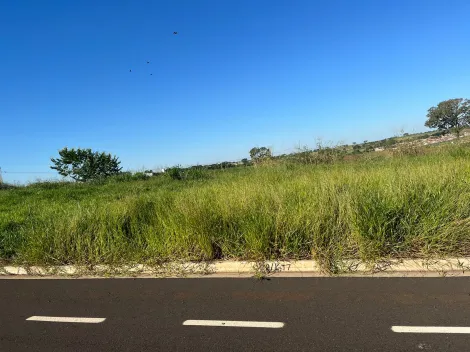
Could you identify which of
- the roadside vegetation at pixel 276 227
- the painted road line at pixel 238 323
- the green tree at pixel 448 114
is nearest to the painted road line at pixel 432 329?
the painted road line at pixel 238 323

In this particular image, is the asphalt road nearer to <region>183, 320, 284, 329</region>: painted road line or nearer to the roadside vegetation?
<region>183, 320, 284, 329</region>: painted road line

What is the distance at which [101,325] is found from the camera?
3.67 metres

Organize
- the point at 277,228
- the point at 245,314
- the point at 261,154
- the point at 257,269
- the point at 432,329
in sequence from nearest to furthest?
the point at 432,329
the point at 245,314
the point at 257,269
the point at 277,228
the point at 261,154

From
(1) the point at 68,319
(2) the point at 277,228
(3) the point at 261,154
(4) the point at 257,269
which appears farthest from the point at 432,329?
(3) the point at 261,154

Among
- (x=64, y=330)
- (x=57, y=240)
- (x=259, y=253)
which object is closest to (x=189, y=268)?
(x=259, y=253)

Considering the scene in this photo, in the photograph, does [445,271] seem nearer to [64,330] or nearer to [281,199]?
[281,199]

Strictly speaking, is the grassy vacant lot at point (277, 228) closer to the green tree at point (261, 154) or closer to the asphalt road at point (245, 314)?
the asphalt road at point (245, 314)

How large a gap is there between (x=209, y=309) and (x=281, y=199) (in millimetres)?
2808

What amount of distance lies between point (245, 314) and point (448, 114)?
1483 inches

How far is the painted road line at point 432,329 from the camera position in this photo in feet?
10.0

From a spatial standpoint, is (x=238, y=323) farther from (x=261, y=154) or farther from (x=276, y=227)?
(x=261, y=154)

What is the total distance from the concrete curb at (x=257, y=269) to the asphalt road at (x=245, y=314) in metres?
0.21

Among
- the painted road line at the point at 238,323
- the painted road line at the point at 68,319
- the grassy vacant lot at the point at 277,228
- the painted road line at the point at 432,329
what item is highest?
the grassy vacant lot at the point at 277,228

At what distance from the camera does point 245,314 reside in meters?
3.66
